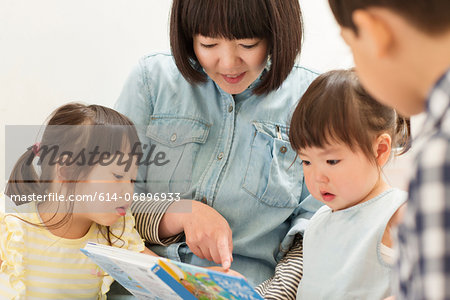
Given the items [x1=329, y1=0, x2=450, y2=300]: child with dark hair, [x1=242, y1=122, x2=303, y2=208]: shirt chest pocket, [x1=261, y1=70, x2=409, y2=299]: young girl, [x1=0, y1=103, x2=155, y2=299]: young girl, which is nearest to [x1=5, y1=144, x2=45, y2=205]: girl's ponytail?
[x1=0, y1=103, x2=155, y2=299]: young girl

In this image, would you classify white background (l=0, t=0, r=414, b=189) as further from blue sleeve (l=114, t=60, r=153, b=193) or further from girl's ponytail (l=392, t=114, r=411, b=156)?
girl's ponytail (l=392, t=114, r=411, b=156)

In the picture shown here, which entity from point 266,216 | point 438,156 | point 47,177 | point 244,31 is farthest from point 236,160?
point 438,156

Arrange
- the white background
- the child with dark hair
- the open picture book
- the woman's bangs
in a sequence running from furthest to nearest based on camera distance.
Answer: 1. the white background
2. the woman's bangs
3. the open picture book
4. the child with dark hair

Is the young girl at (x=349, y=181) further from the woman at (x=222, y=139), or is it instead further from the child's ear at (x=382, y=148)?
the woman at (x=222, y=139)

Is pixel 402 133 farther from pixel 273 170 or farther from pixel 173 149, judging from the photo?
pixel 173 149

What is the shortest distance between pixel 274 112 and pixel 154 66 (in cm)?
30

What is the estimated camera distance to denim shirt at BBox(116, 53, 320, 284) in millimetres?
1218

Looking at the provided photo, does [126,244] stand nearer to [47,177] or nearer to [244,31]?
[47,177]

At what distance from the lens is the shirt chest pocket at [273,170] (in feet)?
4.01

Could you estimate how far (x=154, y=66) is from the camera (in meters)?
Answer: 1.30

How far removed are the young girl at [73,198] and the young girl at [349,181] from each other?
41 cm

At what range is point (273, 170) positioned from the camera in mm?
1239

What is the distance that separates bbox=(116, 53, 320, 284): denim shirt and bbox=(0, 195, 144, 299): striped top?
0.16 m

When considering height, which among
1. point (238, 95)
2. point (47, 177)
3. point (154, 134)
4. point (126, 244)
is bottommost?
point (126, 244)
